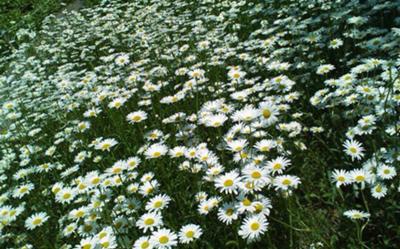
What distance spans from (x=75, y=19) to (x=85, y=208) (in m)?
6.72

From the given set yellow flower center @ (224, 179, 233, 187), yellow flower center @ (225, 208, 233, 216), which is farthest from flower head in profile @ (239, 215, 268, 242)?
yellow flower center @ (224, 179, 233, 187)

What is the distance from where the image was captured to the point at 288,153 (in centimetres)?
267

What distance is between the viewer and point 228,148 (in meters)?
2.59

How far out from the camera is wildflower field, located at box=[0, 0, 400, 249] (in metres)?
2.28

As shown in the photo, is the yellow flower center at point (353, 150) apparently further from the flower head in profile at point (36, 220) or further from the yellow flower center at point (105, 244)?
the flower head in profile at point (36, 220)

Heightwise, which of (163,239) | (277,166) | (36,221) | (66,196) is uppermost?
(277,166)

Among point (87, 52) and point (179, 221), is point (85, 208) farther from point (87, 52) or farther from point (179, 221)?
point (87, 52)

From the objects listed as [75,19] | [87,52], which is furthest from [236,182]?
[75,19]

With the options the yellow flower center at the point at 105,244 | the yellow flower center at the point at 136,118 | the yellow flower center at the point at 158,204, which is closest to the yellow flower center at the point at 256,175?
the yellow flower center at the point at 158,204

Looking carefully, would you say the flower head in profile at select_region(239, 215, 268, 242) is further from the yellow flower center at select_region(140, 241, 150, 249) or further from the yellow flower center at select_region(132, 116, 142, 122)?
the yellow flower center at select_region(132, 116, 142, 122)

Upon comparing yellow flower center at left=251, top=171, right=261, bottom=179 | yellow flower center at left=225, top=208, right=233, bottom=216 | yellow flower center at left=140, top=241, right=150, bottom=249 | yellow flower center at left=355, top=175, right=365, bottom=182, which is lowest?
yellow flower center at left=140, top=241, right=150, bottom=249

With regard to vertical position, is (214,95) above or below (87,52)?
above

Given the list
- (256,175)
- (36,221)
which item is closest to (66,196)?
(36,221)

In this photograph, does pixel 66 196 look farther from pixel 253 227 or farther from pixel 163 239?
pixel 253 227
